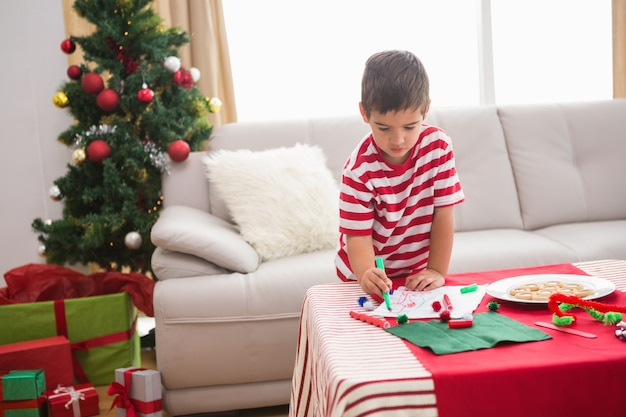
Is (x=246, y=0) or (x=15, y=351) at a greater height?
(x=246, y=0)

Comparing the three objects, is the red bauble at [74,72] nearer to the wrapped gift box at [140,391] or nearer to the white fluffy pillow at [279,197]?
the white fluffy pillow at [279,197]

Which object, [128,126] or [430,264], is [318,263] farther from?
[128,126]

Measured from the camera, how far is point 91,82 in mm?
2789

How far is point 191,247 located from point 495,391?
58.8 inches

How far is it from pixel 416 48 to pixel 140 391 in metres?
2.57

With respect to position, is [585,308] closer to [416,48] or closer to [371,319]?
[371,319]

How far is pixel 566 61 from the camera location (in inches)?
158

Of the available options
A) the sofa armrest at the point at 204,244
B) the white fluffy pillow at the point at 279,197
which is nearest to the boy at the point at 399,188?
the sofa armrest at the point at 204,244

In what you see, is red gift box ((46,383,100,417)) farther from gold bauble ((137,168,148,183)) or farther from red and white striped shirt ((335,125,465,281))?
red and white striped shirt ((335,125,465,281))

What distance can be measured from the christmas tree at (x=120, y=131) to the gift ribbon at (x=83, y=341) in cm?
32

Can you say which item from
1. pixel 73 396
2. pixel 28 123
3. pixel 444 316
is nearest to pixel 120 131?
pixel 28 123

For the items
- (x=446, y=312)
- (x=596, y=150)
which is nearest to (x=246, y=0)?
(x=596, y=150)

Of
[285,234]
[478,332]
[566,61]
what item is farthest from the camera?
[566,61]

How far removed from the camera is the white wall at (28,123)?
3412 mm
